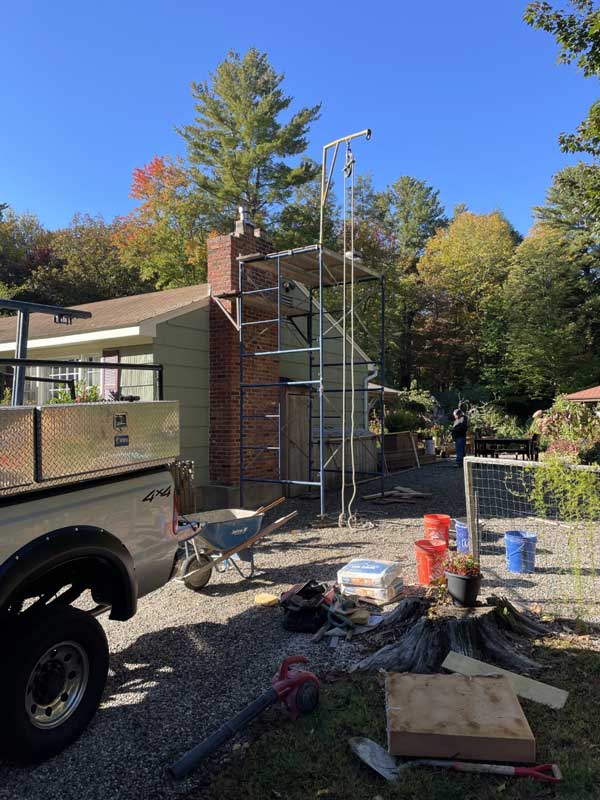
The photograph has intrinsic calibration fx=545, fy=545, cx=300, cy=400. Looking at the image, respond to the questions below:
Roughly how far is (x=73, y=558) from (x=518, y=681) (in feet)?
9.54

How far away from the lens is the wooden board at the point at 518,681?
133 inches

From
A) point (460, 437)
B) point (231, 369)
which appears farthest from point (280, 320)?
point (460, 437)

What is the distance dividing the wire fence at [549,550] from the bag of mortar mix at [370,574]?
2.99ft

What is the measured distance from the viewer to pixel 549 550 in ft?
23.1

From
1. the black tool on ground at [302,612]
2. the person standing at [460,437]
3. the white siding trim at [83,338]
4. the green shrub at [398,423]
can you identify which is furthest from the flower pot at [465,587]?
the green shrub at [398,423]

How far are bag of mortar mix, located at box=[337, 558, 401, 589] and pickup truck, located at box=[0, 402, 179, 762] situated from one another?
2.15 metres

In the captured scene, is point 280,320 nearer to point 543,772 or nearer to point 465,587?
point 465,587

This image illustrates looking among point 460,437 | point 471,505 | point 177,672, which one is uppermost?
point 460,437

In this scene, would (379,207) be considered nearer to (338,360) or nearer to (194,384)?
(338,360)

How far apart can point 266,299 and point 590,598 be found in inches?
301

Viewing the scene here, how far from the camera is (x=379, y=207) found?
44312mm

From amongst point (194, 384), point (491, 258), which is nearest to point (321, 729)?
point (194, 384)

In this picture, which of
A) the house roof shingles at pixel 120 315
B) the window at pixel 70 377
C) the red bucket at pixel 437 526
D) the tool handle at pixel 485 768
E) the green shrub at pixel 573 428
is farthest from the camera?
the green shrub at pixel 573 428

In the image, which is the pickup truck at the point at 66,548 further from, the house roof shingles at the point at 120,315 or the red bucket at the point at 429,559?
the house roof shingles at the point at 120,315
